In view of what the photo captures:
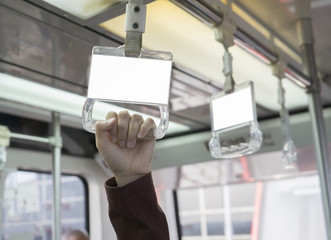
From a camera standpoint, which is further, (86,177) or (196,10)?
(86,177)

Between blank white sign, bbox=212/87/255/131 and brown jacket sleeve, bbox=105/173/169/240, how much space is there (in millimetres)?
325

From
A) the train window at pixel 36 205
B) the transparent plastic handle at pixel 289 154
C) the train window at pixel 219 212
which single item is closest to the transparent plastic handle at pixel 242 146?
the transparent plastic handle at pixel 289 154

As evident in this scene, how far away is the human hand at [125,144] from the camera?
2.58ft

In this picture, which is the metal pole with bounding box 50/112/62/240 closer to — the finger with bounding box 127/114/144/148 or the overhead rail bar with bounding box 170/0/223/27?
the overhead rail bar with bounding box 170/0/223/27

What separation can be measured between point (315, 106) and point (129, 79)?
4.40 ft

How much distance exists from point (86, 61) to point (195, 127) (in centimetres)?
151

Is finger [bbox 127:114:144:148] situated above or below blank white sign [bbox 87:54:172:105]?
below

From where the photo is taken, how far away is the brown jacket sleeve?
913 millimetres

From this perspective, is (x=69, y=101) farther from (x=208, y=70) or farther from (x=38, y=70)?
(x=208, y=70)

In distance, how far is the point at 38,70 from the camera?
2.06 metres

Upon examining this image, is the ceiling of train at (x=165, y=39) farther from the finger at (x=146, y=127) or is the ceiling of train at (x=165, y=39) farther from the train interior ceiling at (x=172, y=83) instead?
the finger at (x=146, y=127)

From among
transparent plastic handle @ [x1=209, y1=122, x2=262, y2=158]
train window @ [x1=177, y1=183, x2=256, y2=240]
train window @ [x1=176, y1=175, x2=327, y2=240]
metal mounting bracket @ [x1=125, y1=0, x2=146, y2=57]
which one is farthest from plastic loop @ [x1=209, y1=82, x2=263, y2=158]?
train window @ [x1=177, y1=183, x2=256, y2=240]

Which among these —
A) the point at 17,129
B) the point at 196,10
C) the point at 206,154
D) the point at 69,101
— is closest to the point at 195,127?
the point at 206,154

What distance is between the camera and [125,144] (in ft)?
2.85
